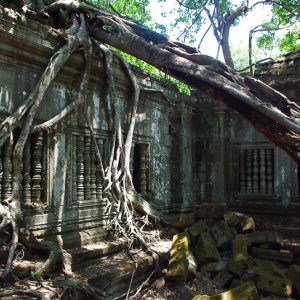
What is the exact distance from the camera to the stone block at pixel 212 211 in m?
5.12

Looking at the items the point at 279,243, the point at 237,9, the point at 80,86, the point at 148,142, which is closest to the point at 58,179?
the point at 80,86

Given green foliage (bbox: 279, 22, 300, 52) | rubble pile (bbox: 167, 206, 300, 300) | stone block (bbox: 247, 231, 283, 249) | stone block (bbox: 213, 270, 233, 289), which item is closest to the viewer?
rubble pile (bbox: 167, 206, 300, 300)

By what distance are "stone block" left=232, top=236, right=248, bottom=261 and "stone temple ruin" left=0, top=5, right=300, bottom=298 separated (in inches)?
40.5

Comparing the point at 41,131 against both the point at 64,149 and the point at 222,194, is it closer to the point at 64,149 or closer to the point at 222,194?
the point at 64,149

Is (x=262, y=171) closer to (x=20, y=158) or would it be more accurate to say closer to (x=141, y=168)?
(x=141, y=168)

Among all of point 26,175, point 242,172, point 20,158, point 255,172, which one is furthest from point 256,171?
point 20,158

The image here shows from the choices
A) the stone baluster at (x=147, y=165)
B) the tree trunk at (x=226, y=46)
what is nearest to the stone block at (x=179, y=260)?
the stone baluster at (x=147, y=165)

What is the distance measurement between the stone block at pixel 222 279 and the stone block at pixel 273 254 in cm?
54

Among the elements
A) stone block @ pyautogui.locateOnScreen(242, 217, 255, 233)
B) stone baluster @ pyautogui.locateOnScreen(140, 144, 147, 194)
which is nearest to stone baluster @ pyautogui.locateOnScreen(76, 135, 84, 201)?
stone baluster @ pyautogui.locateOnScreen(140, 144, 147, 194)

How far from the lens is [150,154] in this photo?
5.95 metres

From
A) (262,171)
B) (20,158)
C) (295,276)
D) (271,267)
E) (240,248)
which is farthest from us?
(262,171)

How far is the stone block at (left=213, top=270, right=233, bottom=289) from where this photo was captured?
432 cm

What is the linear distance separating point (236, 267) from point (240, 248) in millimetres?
273

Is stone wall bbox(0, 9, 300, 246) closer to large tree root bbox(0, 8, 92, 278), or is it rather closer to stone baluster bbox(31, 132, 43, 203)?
stone baluster bbox(31, 132, 43, 203)
